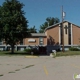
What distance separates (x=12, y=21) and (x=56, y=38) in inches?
966

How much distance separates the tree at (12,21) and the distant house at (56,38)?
19470mm

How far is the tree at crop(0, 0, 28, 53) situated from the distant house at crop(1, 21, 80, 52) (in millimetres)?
19470

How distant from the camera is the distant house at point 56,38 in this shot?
7012 centimetres

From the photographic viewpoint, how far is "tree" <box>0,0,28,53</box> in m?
48.8

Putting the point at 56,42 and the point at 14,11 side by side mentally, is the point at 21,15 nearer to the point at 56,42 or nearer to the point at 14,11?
the point at 14,11

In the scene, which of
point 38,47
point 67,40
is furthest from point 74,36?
point 38,47

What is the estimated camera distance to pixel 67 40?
70.8 metres
